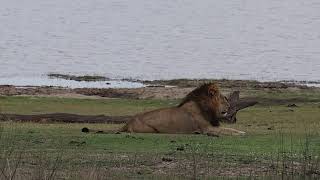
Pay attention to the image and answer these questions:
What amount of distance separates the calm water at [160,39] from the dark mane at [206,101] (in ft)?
73.2

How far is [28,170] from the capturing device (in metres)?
12.3

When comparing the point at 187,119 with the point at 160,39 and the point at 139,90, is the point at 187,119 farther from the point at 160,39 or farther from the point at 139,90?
the point at 160,39

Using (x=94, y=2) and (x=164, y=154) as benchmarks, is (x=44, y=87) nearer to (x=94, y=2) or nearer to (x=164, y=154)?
(x=164, y=154)

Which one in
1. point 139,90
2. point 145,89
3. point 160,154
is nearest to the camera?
point 160,154

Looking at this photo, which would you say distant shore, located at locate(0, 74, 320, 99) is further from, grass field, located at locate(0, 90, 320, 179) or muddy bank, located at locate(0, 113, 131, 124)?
grass field, located at locate(0, 90, 320, 179)

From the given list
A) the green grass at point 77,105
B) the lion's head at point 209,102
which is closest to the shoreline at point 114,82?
the green grass at point 77,105

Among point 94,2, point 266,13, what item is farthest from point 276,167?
point 94,2

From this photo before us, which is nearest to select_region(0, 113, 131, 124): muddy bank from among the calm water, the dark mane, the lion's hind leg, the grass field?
the grass field

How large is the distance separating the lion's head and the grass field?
28.9 inches

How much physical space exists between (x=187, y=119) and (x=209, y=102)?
640 mm

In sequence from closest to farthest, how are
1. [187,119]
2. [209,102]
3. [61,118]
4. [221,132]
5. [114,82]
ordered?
[221,132]
[187,119]
[209,102]
[61,118]
[114,82]

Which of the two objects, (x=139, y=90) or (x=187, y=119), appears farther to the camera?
(x=139, y=90)

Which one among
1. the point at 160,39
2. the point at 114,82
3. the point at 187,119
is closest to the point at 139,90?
the point at 114,82

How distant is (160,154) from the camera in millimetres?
14523
